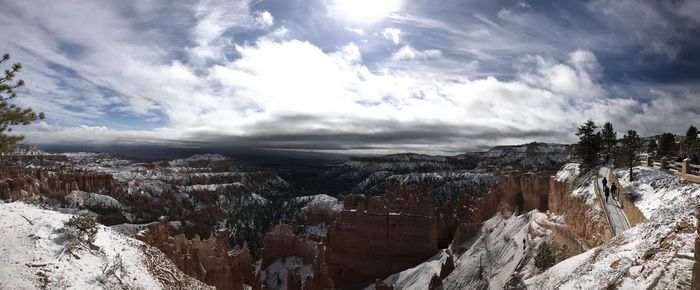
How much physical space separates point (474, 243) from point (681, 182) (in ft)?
94.3

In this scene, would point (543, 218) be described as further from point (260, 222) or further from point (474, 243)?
point (260, 222)

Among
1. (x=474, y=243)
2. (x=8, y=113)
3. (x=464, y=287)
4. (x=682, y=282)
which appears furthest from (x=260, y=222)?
(x=682, y=282)

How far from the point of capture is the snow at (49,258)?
1139 cm

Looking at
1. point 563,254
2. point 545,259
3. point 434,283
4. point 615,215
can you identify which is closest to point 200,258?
point 434,283

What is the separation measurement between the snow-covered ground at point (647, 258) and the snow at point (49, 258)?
49.1 ft

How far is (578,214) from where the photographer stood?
1071 inches

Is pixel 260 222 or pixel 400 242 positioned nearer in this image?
pixel 400 242

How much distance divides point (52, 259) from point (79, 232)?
2.07 m

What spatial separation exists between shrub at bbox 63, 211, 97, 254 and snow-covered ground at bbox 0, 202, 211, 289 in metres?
0.21

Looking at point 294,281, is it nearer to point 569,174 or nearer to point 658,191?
point 569,174

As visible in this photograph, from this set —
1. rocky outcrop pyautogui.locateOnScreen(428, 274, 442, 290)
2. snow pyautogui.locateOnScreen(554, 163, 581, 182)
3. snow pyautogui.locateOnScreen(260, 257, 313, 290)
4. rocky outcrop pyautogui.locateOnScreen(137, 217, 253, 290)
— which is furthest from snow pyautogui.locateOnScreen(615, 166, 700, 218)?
snow pyautogui.locateOnScreen(260, 257, 313, 290)

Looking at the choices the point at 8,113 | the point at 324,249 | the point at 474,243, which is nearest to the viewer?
the point at 8,113

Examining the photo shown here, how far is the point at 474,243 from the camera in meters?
46.6

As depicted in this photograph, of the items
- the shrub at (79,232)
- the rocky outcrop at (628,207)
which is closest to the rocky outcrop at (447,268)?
the rocky outcrop at (628,207)
